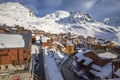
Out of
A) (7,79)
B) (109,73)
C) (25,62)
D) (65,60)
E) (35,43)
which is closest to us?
(7,79)

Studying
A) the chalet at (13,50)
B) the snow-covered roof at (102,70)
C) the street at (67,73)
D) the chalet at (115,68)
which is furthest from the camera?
the street at (67,73)

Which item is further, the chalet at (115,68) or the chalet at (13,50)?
the chalet at (13,50)

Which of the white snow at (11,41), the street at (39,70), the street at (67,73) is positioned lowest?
the street at (67,73)

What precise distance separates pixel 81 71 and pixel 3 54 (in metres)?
18.7

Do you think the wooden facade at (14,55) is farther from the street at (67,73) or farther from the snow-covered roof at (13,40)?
the street at (67,73)

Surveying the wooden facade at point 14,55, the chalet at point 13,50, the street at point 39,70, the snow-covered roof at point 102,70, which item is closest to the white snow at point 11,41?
the chalet at point 13,50

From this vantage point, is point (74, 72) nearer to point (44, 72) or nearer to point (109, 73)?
point (44, 72)

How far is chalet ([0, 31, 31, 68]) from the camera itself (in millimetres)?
40094

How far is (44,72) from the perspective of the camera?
143 feet

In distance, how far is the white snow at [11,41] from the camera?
136 feet

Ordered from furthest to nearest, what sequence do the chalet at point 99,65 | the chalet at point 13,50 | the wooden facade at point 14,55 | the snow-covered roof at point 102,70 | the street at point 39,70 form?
the street at point 39,70
the chalet at point 13,50
the wooden facade at point 14,55
the snow-covered roof at point 102,70
the chalet at point 99,65

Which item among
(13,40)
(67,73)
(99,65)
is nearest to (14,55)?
(13,40)

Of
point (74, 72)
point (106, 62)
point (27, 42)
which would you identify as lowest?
point (74, 72)

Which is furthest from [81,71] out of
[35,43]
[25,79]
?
[35,43]
